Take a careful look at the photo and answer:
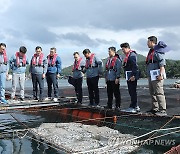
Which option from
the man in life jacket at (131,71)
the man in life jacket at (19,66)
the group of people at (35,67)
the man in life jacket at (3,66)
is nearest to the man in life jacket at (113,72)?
the man in life jacket at (131,71)

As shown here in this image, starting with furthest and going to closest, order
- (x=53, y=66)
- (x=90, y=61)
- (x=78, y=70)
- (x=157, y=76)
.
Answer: (x=53, y=66) → (x=78, y=70) → (x=90, y=61) → (x=157, y=76)

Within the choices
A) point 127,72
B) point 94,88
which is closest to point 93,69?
point 94,88

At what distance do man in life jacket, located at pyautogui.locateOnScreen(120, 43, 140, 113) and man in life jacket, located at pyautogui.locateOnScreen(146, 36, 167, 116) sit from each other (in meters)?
0.45

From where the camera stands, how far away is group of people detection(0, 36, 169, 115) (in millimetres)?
7938

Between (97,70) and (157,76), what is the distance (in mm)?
2688

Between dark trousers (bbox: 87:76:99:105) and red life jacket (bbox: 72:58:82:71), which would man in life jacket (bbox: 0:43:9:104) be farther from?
dark trousers (bbox: 87:76:99:105)

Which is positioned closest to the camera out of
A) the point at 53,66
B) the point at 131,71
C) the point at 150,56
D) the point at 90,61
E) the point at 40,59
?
the point at 150,56

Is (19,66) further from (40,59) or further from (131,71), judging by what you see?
(131,71)

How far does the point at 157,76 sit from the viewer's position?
786cm

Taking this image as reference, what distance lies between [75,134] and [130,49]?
3049 mm

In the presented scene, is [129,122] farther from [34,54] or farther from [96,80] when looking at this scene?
[34,54]

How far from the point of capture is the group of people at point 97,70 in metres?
7.94

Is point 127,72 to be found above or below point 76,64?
below

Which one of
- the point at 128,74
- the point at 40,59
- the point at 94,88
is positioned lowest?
the point at 94,88
